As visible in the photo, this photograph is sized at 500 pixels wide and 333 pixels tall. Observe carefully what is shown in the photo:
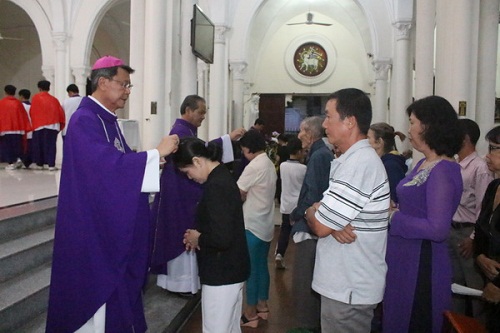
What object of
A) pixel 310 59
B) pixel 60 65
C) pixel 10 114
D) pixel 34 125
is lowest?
pixel 34 125

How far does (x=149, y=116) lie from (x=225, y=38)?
7712mm

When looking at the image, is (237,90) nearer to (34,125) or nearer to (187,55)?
(34,125)

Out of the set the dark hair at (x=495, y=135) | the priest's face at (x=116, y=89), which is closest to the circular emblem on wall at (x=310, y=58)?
the dark hair at (x=495, y=135)

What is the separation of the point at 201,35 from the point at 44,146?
4.50 meters

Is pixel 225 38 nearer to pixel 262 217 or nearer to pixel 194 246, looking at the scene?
pixel 262 217

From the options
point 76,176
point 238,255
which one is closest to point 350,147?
point 238,255

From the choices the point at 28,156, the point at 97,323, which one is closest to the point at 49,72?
the point at 28,156

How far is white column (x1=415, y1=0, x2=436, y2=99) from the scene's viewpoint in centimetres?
689

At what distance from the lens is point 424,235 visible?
2.33 meters

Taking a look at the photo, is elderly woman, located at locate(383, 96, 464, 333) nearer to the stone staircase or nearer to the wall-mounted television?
the stone staircase

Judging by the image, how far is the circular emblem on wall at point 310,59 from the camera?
19.5m

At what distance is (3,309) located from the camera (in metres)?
3.01

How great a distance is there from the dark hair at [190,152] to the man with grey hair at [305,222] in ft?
3.47

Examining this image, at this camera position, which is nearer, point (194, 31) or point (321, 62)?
point (194, 31)
